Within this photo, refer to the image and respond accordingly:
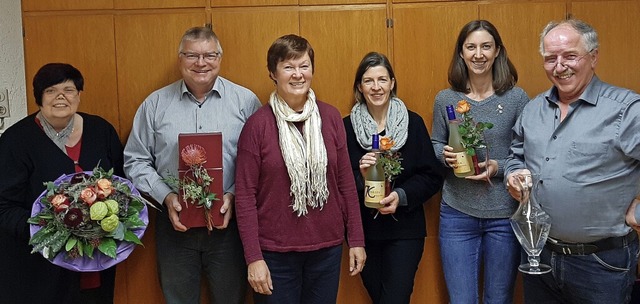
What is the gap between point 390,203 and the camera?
300 cm

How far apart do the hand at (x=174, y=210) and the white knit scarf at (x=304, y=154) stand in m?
0.54

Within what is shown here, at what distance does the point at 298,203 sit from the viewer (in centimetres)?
269

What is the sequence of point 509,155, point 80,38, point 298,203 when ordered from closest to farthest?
point 298,203
point 509,155
point 80,38

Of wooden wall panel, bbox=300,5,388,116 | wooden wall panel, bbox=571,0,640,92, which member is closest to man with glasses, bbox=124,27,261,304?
wooden wall panel, bbox=300,5,388,116

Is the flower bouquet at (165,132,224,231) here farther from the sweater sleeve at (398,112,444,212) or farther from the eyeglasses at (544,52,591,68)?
the eyeglasses at (544,52,591,68)

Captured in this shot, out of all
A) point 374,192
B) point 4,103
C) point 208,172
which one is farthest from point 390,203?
point 4,103

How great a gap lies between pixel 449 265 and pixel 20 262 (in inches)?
80.6

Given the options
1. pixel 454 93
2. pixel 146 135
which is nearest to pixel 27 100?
pixel 146 135

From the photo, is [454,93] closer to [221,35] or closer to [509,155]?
[509,155]

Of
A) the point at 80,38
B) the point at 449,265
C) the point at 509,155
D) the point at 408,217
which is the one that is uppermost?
the point at 80,38

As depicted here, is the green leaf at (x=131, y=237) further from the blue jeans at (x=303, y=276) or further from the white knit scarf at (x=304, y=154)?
the white knit scarf at (x=304, y=154)

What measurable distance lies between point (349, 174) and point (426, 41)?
1046 millimetres

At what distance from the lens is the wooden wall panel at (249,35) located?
344cm

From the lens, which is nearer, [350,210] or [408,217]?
[350,210]
